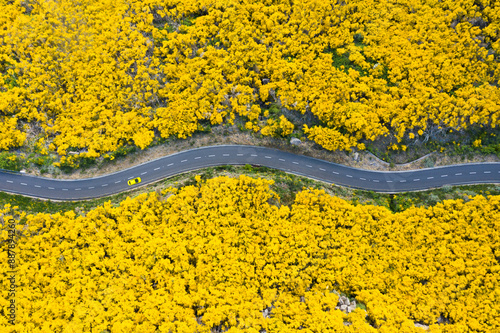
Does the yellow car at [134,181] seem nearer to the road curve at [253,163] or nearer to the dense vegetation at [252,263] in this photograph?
the road curve at [253,163]

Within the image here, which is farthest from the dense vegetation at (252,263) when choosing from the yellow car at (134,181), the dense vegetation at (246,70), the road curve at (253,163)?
the dense vegetation at (246,70)

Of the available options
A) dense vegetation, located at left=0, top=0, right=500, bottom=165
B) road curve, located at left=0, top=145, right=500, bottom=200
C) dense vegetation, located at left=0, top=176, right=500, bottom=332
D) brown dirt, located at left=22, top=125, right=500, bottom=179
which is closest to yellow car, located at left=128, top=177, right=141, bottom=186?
road curve, located at left=0, top=145, right=500, bottom=200

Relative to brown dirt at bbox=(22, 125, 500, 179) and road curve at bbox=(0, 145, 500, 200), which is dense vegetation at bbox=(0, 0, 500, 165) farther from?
road curve at bbox=(0, 145, 500, 200)

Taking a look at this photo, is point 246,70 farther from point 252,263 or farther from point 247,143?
point 252,263

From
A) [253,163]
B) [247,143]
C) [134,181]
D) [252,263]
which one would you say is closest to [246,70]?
[247,143]

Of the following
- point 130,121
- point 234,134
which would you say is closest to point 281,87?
point 234,134

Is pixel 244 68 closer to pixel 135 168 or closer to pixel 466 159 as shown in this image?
pixel 135 168
